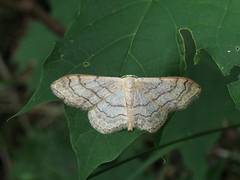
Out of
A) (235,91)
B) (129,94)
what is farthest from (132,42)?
(235,91)

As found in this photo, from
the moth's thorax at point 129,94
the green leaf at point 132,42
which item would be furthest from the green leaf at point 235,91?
the moth's thorax at point 129,94

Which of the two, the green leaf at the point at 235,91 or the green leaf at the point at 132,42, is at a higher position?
the green leaf at the point at 132,42

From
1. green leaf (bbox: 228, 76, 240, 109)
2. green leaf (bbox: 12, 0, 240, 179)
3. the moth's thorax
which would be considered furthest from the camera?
the moth's thorax

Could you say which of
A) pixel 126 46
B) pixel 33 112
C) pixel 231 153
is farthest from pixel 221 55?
pixel 33 112

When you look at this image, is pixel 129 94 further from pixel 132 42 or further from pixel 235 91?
pixel 235 91

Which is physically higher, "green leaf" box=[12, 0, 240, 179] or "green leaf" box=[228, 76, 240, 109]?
"green leaf" box=[12, 0, 240, 179]

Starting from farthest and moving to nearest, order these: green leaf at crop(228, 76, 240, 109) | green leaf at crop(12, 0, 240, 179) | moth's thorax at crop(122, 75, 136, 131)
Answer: moth's thorax at crop(122, 75, 136, 131) → green leaf at crop(12, 0, 240, 179) → green leaf at crop(228, 76, 240, 109)

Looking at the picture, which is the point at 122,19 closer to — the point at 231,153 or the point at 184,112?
the point at 184,112

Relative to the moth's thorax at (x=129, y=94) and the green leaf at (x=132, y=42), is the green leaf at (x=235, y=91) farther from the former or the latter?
the moth's thorax at (x=129, y=94)

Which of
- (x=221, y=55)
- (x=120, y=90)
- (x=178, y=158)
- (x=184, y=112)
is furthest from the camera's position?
(x=178, y=158)

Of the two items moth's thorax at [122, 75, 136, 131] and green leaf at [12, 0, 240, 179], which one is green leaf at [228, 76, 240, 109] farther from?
moth's thorax at [122, 75, 136, 131]

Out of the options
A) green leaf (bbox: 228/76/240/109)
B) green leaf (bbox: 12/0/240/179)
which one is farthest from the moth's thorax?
green leaf (bbox: 228/76/240/109)
